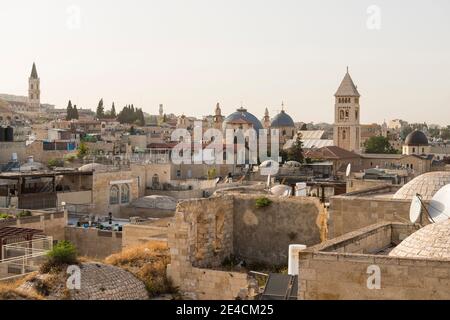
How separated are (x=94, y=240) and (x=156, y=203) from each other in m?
9.98

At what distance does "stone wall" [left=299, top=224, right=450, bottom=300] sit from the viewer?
6828 mm

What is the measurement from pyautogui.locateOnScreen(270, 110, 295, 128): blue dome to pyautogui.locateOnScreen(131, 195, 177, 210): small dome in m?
69.7

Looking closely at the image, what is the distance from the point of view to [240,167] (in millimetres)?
53219

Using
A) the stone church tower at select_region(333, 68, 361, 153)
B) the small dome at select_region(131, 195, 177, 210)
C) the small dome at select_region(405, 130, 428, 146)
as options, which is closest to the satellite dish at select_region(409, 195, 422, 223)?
the small dome at select_region(131, 195, 177, 210)

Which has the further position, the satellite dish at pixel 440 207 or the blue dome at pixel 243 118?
the blue dome at pixel 243 118

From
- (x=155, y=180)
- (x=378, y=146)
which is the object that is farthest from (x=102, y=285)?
(x=378, y=146)

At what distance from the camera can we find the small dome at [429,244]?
7398 mm

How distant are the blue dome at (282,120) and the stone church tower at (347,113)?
33.6 feet

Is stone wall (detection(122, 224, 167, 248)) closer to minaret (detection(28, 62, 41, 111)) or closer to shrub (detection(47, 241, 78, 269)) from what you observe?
shrub (detection(47, 241, 78, 269))

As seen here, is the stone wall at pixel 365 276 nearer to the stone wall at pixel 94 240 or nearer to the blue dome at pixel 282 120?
the stone wall at pixel 94 240

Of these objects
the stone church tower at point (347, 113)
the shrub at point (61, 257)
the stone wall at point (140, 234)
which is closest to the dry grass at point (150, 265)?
the shrub at point (61, 257)

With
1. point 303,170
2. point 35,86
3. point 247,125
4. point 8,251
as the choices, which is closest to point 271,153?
point 247,125

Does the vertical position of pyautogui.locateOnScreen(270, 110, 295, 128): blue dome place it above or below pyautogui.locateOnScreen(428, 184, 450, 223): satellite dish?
above
